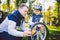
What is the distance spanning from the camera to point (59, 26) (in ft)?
5.73

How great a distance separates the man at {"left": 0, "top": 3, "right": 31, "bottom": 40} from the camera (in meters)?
1.72

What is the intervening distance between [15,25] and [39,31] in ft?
0.76

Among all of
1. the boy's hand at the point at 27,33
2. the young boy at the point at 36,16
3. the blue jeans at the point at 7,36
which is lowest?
the blue jeans at the point at 7,36

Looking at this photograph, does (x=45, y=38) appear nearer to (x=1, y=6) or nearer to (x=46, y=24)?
(x=46, y=24)

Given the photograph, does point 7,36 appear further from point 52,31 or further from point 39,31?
point 52,31

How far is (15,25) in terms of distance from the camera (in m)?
1.72

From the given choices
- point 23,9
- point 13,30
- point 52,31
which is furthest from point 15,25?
point 52,31

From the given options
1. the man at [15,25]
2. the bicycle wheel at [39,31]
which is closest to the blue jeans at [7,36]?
the man at [15,25]

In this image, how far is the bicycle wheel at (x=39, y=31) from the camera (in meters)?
1.75

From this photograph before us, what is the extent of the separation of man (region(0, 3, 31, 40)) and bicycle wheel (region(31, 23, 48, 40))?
5 cm

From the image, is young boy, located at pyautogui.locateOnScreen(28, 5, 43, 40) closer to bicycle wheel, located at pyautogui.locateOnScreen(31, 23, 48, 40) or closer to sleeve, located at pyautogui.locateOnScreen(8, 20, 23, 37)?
bicycle wheel, located at pyautogui.locateOnScreen(31, 23, 48, 40)

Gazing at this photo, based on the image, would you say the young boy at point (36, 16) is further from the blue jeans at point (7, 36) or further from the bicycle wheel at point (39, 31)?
the blue jeans at point (7, 36)

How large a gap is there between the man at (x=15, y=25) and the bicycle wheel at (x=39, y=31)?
0.17 ft

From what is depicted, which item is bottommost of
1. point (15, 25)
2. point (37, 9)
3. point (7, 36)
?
point (7, 36)
